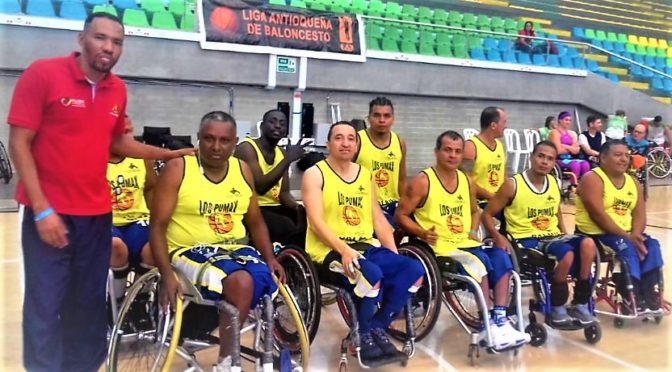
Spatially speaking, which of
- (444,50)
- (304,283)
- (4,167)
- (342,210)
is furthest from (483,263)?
(444,50)

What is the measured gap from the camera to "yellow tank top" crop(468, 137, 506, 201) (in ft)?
12.2

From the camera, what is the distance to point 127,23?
291 inches

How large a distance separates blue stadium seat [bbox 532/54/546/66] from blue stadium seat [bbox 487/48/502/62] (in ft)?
2.23

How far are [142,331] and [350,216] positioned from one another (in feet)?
3.22

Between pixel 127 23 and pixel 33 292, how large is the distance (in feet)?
20.0

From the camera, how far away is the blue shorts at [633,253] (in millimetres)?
3184

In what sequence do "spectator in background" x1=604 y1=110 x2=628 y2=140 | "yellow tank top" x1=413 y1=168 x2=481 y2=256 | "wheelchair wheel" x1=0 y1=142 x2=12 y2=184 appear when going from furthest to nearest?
"spectator in background" x1=604 y1=110 x2=628 y2=140, "wheelchair wheel" x1=0 y1=142 x2=12 y2=184, "yellow tank top" x1=413 y1=168 x2=481 y2=256

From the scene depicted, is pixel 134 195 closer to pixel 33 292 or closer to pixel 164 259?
pixel 164 259

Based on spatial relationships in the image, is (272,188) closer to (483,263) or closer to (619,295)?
(483,263)

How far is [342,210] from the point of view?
2.75 metres

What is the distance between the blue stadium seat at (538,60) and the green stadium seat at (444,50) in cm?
162

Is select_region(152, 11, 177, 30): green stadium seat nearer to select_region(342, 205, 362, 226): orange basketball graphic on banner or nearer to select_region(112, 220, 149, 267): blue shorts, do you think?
select_region(112, 220, 149, 267): blue shorts

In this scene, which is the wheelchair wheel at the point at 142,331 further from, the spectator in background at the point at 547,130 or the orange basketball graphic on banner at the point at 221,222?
the spectator in background at the point at 547,130

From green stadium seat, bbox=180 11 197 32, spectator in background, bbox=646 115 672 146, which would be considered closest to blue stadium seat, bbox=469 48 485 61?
spectator in background, bbox=646 115 672 146
